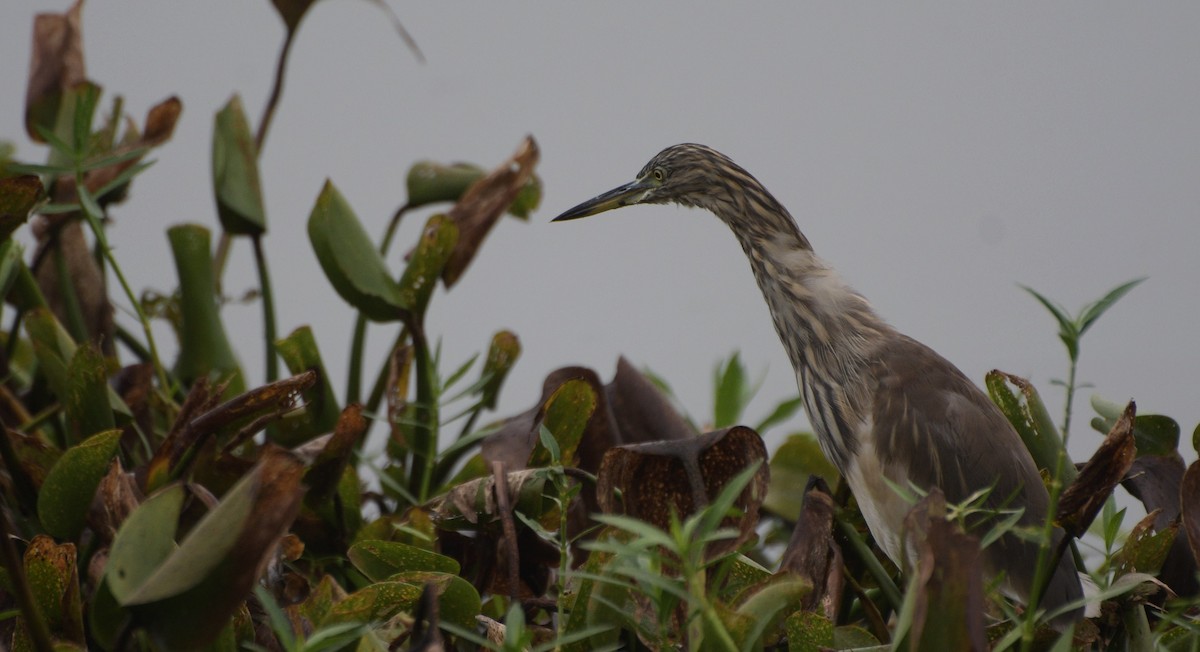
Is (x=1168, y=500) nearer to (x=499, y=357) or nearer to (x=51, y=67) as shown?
(x=499, y=357)

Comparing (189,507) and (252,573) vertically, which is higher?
(252,573)

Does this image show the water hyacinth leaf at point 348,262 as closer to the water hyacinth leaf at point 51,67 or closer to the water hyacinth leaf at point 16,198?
the water hyacinth leaf at point 16,198

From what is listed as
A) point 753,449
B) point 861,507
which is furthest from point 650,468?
point 861,507

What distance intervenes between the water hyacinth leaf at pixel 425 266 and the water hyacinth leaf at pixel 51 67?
1.70ft

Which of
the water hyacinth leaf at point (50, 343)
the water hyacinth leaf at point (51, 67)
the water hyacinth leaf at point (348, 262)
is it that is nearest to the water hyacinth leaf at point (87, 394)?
the water hyacinth leaf at point (50, 343)

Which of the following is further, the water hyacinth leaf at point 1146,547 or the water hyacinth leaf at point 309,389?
the water hyacinth leaf at point 309,389

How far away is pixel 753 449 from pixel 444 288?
53cm

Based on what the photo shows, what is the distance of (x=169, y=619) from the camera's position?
664 mm

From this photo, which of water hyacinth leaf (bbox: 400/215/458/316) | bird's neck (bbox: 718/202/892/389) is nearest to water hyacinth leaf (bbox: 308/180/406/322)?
water hyacinth leaf (bbox: 400/215/458/316)

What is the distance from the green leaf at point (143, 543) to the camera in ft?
2.25

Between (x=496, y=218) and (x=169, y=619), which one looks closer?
(x=169, y=619)

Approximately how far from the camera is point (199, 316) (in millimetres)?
1448

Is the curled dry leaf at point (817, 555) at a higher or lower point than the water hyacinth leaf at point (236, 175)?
lower

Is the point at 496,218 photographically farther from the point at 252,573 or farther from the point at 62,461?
the point at 252,573
